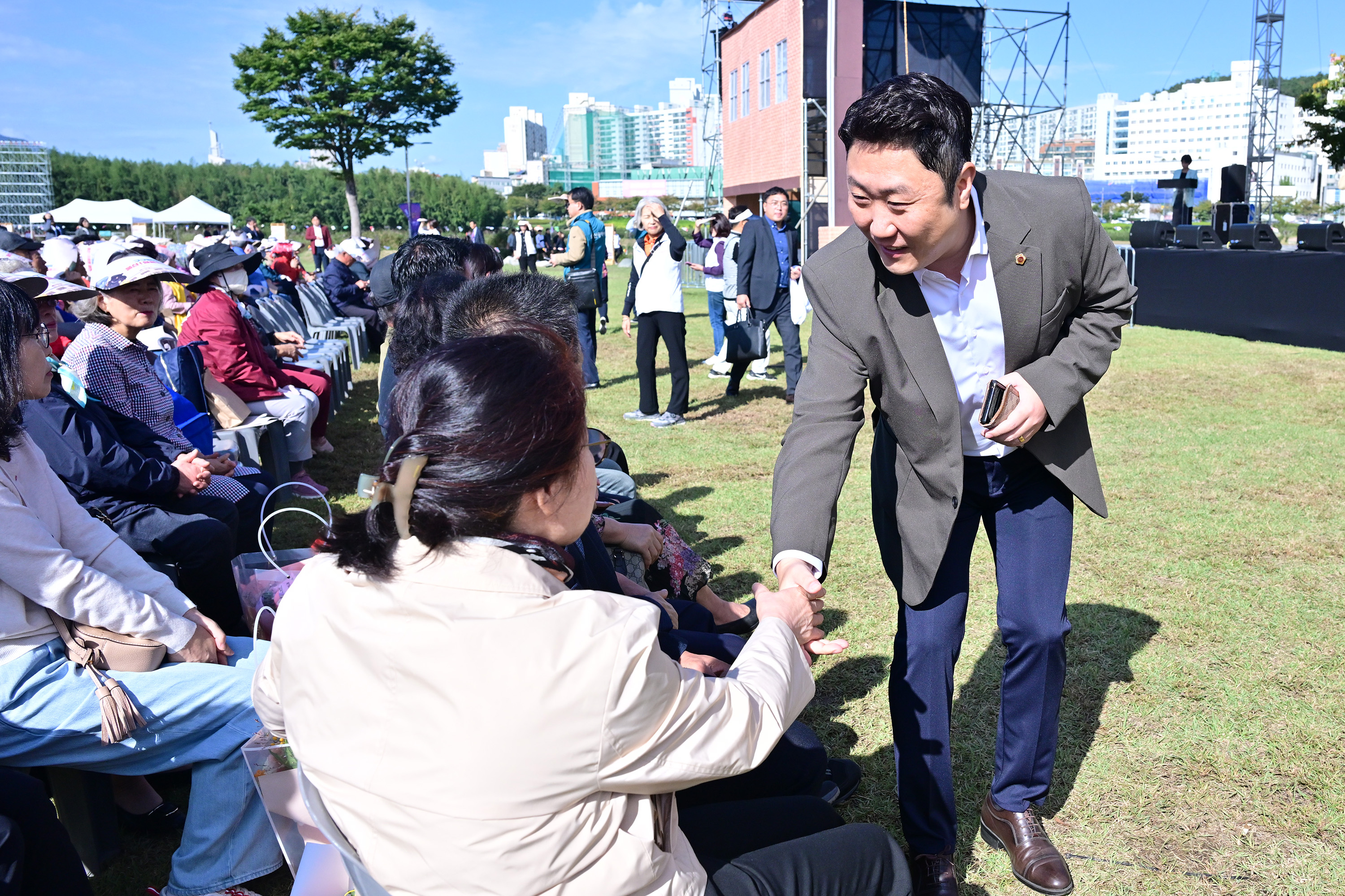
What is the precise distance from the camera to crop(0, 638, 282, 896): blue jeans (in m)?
2.29

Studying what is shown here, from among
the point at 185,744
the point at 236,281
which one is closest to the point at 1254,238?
the point at 236,281

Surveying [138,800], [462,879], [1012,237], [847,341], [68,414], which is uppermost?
[1012,237]

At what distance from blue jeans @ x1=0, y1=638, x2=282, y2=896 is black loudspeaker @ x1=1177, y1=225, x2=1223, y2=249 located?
14.7 meters

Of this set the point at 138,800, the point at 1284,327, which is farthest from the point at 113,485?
the point at 1284,327

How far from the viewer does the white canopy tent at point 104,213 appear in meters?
30.7

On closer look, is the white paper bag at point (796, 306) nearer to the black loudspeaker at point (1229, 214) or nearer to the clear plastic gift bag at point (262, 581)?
the clear plastic gift bag at point (262, 581)

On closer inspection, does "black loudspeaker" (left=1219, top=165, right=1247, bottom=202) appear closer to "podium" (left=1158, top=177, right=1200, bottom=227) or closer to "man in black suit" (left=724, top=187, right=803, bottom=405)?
"podium" (left=1158, top=177, right=1200, bottom=227)

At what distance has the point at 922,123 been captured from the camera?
1.87 m

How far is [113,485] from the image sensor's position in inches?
142

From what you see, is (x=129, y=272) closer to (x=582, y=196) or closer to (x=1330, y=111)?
(x=582, y=196)

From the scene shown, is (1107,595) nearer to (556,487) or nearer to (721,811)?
(721,811)

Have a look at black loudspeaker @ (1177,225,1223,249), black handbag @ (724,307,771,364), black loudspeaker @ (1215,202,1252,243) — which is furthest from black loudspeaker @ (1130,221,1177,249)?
black handbag @ (724,307,771,364)

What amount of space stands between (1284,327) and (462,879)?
13067mm

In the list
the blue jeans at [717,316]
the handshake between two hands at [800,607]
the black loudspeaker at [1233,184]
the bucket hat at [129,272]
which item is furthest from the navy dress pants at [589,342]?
the black loudspeaker at [1233,184]
